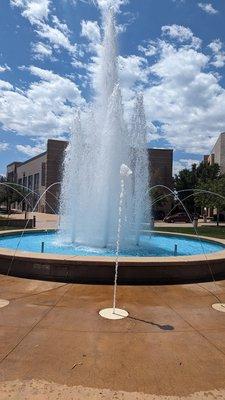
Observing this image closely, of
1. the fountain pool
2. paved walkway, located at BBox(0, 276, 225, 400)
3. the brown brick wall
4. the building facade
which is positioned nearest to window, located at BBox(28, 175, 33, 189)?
the building facade

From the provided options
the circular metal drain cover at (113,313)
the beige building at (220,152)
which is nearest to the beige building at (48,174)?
the beige building at (220,152)

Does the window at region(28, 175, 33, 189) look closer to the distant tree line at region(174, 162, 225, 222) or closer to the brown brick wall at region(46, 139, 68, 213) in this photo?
the brown brick wall at region(46, 139, 68, 213)

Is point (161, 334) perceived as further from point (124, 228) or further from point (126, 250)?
point (124, 228)

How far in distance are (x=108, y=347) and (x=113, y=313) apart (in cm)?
148

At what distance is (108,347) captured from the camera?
5422 mm

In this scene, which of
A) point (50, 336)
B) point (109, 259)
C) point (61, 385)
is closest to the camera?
point (61, 385)

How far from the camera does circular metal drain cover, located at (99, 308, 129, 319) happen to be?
6730 mm

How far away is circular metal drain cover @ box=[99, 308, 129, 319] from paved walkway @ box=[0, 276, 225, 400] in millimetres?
130

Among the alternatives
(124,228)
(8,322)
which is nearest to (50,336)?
(8,322)

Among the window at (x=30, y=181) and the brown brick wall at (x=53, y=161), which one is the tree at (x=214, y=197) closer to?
the brown brick wall at (x=53, y=161)

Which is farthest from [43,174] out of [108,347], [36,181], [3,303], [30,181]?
[108,347]

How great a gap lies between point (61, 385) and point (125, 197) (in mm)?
12126

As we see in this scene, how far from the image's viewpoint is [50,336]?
18.9 ft

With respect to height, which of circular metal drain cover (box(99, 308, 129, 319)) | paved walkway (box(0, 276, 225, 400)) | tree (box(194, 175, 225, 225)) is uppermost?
tree (box(194, 175, 225, 225))
